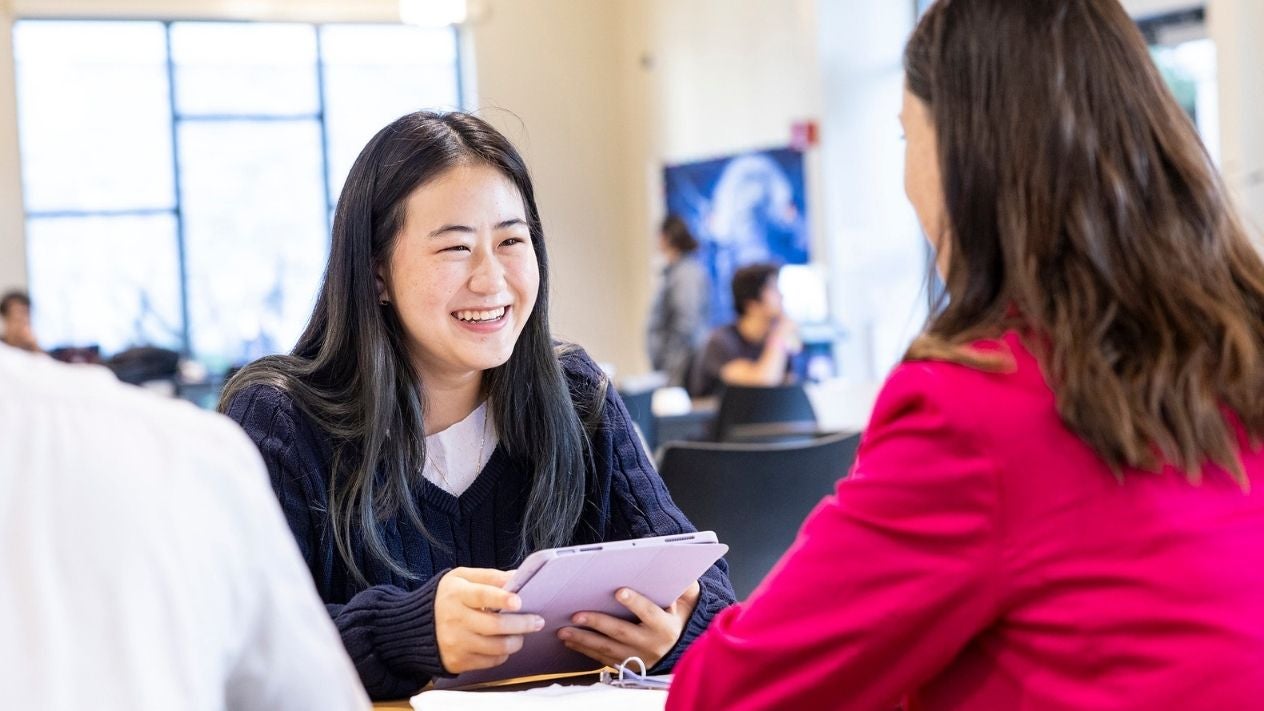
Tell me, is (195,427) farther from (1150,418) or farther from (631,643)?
(631,643)

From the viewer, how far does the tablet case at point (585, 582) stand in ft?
4.38

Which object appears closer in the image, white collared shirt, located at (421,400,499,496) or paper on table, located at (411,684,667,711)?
paper on table, located at (411,684,667,711)

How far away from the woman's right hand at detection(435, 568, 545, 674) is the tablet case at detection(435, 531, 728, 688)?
0.02 metres

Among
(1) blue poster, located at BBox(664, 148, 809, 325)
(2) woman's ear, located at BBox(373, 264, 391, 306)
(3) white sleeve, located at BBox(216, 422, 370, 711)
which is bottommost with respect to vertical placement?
(3) white sleeve, located at BBox(216, 422, 370, 711)

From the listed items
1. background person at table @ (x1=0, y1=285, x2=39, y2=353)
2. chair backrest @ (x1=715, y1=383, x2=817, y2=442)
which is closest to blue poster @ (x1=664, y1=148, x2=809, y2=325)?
chair backrest @ (x1=715, y1=383, x2=817, y2=442)

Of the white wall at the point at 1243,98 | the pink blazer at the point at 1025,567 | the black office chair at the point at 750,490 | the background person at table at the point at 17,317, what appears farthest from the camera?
the background person at table at the point at 17,317

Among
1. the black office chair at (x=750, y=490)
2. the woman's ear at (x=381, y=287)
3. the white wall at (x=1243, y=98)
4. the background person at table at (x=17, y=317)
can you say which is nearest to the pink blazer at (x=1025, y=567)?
the woman's ear at (x=381, y=287)

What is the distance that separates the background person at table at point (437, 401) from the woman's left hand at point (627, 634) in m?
0.18

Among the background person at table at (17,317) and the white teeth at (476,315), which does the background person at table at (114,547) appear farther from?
the background person at table at (17,317)

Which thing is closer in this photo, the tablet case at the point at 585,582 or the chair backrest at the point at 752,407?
the tablet case at the point at 585,582

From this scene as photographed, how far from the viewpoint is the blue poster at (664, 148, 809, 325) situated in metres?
8.51

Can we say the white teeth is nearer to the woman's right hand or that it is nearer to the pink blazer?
the woman's right hand

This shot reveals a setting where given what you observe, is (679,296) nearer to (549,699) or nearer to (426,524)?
(426,524)

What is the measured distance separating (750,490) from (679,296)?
220 inches
